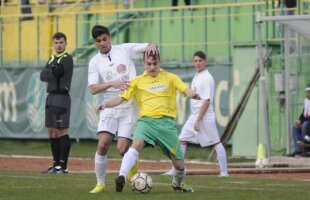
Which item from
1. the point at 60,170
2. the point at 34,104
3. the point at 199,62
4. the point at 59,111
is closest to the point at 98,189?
the point at 60,170

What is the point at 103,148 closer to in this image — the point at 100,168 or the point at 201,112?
the point at 100,168

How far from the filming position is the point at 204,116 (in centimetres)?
1894

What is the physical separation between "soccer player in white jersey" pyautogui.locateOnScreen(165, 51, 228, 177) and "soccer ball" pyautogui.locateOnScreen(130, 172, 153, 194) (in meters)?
5.31

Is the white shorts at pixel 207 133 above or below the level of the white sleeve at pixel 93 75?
below

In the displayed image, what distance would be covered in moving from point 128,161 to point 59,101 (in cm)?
594

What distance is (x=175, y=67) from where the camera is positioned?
91.8 ft

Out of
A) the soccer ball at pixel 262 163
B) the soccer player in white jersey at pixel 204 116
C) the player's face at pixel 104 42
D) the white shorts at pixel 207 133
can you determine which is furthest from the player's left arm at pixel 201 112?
the player's face at pixel 104 42

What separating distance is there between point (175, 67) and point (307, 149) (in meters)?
5.91

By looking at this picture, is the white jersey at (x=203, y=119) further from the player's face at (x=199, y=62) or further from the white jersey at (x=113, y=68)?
the white jersey at (x=113, y=68)

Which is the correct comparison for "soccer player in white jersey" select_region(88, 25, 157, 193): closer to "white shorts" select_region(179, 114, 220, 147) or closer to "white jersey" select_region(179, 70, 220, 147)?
"white jersey" select_region(179, 70, 220, 147)

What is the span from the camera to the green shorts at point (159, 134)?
1343cm

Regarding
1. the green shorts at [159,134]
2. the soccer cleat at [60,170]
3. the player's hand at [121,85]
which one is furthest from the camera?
the soccer cleat at [60,170]

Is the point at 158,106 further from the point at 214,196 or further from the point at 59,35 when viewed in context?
the point at 59,35

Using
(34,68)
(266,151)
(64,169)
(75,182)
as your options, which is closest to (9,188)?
(75,182)
